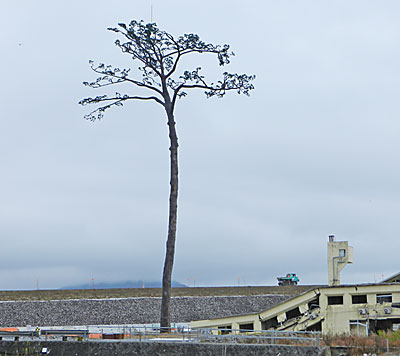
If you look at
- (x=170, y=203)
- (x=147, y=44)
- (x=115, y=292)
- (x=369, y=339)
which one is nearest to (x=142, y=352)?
(x=369, y=339)

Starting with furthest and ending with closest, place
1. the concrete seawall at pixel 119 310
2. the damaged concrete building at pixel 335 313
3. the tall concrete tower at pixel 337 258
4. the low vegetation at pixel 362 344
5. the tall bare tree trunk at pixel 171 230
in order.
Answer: the concrete seawall at pixel 119 310 → the tall concrete tower at pixel 337 258 → the damaged concrete building at pixel 335 313 → the tall bare tree trunk at pixel 171 230 → the low vegetation at pixel 362 344

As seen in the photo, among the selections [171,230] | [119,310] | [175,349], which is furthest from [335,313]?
[119,310]

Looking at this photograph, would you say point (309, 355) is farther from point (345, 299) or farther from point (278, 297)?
point (278, 297)

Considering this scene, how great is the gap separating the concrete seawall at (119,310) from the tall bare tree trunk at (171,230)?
2700cm

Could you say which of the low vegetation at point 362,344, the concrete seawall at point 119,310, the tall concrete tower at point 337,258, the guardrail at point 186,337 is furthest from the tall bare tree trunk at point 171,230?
the concrete seawall at point 119,310

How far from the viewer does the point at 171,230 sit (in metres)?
33.8

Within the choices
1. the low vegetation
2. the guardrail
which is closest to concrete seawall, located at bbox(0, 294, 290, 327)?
the guardrail

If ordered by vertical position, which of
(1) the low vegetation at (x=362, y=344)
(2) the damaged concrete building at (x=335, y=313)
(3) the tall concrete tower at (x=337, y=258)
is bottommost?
(1) the low vegetation at (x=362, y=344)

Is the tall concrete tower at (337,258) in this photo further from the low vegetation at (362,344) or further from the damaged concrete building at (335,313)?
the low vegetation at (362,344)

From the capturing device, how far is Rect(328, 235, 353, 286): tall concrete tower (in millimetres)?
45031

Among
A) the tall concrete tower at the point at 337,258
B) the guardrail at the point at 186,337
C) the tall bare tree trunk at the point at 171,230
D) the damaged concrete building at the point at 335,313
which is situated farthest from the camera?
the tall concrete tower at the point at 337,258

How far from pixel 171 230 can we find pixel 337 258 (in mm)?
15490

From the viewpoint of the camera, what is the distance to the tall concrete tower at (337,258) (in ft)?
148

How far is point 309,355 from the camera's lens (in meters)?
24.0
